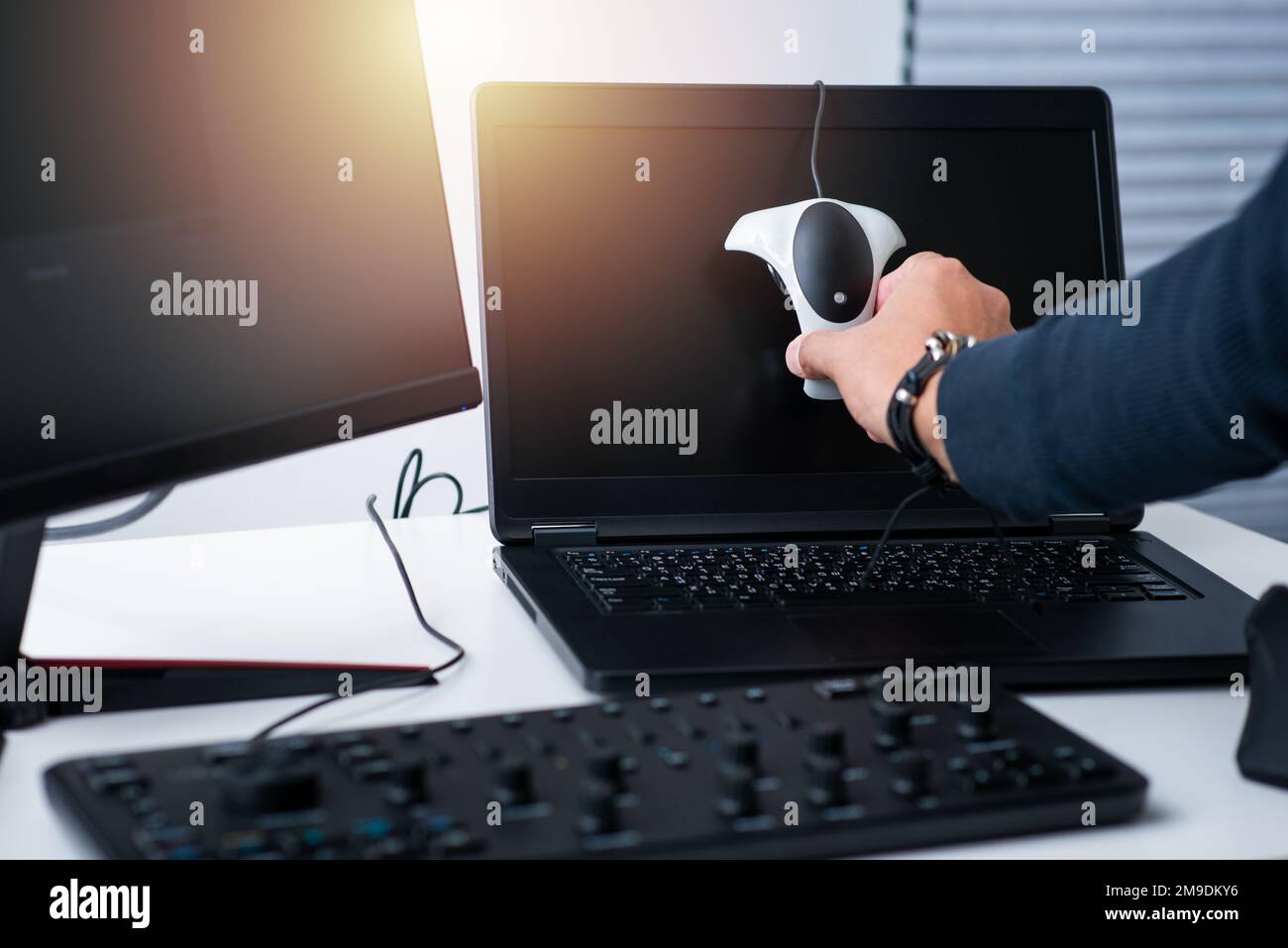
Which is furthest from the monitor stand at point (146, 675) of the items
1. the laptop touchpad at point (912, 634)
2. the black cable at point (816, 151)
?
the black cable at point (816, 151)

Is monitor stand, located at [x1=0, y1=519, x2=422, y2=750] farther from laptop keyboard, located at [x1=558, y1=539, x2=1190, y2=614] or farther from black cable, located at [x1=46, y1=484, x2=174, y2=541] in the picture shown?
black cable, located at [x1=46, y1=484, x2=174, y2=541]

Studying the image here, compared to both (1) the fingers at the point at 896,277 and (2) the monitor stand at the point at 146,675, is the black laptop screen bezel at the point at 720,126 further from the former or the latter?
(2) the monitor stand at the point at 146,675

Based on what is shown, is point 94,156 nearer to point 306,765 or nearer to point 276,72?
point 276,72

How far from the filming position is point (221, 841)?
0.41 meters

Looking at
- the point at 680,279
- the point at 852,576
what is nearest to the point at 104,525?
the point at 680,279

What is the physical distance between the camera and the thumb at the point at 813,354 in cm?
82

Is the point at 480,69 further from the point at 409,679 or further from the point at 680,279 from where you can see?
the point at 409,679

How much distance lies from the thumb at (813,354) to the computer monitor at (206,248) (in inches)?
9.0

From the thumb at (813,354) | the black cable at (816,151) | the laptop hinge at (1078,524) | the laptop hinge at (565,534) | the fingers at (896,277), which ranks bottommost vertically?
the laptop hinge at (1078,524)

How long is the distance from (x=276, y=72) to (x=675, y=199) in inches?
13.2

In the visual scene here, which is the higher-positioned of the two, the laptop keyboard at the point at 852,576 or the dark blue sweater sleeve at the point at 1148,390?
the dark blue sweater sleeve at the point at 1148,390

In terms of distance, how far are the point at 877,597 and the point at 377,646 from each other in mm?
302

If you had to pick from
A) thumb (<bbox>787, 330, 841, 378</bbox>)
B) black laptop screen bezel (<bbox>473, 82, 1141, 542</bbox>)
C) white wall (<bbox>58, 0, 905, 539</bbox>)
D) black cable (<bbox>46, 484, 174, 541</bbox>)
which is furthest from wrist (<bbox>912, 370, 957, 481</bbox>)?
white wall (<bbox>58, 0, 905, 539</bbox>)
